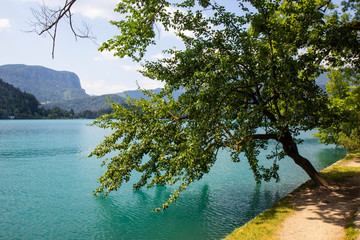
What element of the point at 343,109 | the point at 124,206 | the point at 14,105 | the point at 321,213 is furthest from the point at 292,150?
the point at 14,105

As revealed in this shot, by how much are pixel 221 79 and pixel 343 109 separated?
10070mm

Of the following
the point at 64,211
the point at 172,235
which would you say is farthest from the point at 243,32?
the point at 64,211

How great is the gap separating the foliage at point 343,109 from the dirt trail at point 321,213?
3560 mm

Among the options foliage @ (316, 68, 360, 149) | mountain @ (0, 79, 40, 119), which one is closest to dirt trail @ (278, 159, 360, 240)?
foliage @ (316, 68, 360, 149)

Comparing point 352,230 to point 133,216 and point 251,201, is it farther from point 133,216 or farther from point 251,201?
point 133,216

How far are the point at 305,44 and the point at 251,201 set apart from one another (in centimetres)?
1115

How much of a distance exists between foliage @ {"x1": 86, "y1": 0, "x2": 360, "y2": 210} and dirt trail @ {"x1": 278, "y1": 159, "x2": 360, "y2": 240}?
1.64 meters

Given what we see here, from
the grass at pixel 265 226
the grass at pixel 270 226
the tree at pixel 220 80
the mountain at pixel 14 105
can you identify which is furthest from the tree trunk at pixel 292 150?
the mountain at pixel 14 105

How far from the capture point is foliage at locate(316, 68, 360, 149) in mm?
14040

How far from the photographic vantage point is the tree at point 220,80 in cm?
995

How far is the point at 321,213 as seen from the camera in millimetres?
11148

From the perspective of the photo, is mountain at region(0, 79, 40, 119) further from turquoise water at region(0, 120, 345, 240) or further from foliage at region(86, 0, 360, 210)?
foliage at region(86, 0, 360, 210)

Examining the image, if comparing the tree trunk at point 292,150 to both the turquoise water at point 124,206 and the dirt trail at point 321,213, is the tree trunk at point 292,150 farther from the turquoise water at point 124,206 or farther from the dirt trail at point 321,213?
the turquoise water at point 124,206

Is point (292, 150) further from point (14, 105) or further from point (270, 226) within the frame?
point (14, 105)
